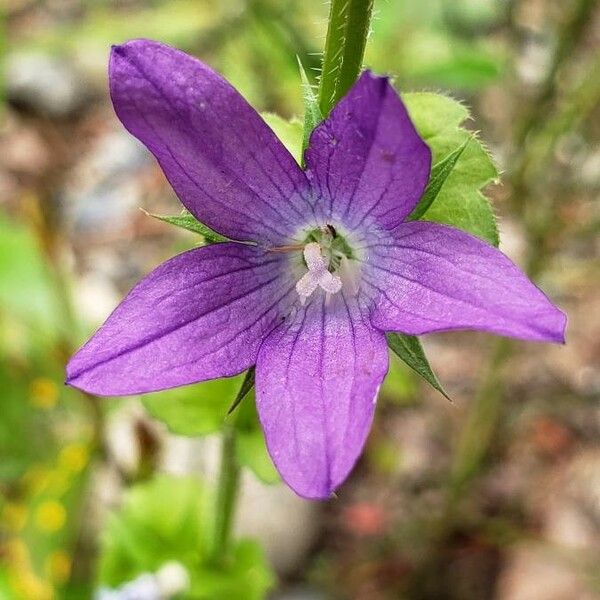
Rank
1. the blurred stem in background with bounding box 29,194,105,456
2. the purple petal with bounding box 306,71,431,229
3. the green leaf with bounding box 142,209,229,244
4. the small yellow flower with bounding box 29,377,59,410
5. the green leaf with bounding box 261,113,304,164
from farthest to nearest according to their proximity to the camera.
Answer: the small yellow flower with bounding box 29,377,59,410, the blurred stem in background with bounding box 29,194,105,456, the green leaf with bounding box 261,113,304,164, the green leaf with bounding box 142,209,229,244, the purple petal with bounding box 306,71,431,229

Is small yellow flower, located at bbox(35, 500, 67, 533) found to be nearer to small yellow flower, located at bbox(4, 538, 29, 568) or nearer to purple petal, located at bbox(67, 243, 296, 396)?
small yellow flower, located at bbox(4, 538, 29, 568)

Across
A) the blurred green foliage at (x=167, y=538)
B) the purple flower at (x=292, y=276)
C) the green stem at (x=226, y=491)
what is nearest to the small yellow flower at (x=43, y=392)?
the blurred green foliage at (x=167, y=538)

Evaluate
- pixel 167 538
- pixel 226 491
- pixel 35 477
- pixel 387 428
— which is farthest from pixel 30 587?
pixel 387 428

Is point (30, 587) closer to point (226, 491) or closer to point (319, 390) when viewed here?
point (226, 491)

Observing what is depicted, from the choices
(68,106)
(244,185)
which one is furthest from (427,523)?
(68,106)

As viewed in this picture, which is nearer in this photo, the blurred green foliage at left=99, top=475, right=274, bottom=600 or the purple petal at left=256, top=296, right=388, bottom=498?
the purple petal at left=256, top=296, right=388, bottom=498

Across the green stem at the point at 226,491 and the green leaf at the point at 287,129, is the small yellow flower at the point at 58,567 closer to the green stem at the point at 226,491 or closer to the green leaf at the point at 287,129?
the green stem at the point at 226,491

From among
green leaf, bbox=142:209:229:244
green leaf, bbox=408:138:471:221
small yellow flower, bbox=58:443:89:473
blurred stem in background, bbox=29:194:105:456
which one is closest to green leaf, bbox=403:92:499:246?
green leaf, bbox=408:138:471:221
